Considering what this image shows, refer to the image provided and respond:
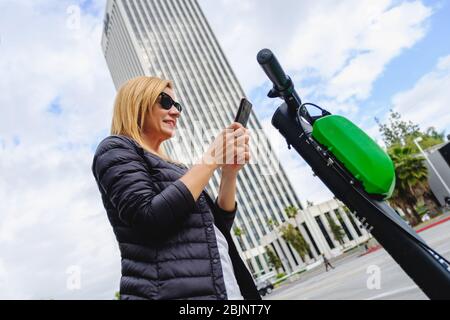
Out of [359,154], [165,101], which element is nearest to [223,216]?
[165,101]

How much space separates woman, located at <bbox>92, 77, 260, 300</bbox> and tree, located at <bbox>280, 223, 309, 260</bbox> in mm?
53259

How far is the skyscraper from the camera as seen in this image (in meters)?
73.6

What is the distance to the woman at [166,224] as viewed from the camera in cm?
96

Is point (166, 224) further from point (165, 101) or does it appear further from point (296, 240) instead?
point (296, 240)

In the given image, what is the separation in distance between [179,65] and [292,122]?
8230 centimetres

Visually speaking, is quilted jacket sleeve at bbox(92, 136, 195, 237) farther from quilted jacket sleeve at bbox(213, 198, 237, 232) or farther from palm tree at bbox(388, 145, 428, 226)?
palm tree at bbox(388, 145, 428, 226)

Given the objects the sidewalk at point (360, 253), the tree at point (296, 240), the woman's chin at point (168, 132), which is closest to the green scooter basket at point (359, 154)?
the woman's chin at point (168, 132)

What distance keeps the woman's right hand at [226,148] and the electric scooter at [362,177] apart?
0.20 meters

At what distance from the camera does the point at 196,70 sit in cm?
8100

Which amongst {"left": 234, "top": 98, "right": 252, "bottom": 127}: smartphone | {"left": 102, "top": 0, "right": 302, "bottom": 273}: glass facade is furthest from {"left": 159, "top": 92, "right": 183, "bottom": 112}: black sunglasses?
{"left": 102, "top": 0, "right": 302, "bottom": 273}: glass facade

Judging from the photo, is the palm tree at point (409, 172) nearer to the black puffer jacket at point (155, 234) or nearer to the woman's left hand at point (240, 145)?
the woman's left hand at point (240, 145)

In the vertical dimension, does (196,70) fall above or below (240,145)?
above

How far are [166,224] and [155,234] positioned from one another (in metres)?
0.05
